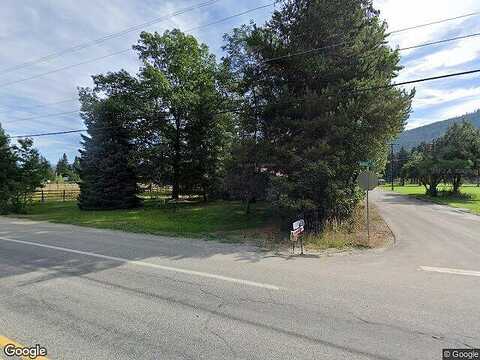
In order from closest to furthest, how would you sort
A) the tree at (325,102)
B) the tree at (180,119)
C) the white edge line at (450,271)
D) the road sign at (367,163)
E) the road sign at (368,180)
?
the white edge line at (450,271), the road sign at (368,180), the tree at (325,102), the road sign at (367,163), the tree at (180,119)

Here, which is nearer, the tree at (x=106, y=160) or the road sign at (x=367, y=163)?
the road sign at (x=367, y=163)

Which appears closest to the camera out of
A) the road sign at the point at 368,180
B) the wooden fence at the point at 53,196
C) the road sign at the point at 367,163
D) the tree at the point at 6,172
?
the road sign at the point at 368,180

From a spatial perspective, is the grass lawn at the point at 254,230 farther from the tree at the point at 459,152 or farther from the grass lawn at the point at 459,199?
the tree at the point at 459,152

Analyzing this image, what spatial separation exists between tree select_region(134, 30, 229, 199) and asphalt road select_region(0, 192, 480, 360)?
19.7 m

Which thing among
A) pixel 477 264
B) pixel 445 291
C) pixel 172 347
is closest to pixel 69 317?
pixel 172 347

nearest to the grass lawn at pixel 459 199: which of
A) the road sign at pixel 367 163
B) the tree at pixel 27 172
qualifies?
the road sign at pixel 367 163

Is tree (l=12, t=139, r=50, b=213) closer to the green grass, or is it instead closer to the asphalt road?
the green grass

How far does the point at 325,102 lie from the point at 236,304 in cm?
1025

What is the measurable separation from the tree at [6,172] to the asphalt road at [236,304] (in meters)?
19.3

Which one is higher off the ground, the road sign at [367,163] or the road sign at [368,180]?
the road sign at [367,163]

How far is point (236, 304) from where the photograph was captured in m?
5.32

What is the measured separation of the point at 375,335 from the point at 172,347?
2.48 metres

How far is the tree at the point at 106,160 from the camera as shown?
26.2 m

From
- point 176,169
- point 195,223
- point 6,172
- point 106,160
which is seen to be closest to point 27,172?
point 6,172
